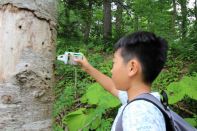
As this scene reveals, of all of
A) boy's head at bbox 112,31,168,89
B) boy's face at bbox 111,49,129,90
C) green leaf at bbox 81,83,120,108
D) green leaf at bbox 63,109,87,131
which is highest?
boy's head at bbox 112,31,168,89

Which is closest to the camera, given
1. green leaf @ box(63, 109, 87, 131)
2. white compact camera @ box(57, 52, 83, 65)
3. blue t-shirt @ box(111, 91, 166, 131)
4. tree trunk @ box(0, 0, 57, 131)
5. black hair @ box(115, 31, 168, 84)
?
blue t-shirt @ box(111, 91, 166, 131)

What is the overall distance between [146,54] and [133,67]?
0.30 ft

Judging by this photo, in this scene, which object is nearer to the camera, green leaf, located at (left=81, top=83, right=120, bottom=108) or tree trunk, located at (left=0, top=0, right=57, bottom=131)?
tree trunk, located at (left=0, top=0, right=57, bottom=131)

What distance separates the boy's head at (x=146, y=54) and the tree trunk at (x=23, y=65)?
1.58ft

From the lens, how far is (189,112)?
5.65 metres

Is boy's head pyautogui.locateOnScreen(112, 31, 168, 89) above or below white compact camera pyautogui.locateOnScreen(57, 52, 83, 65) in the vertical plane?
above

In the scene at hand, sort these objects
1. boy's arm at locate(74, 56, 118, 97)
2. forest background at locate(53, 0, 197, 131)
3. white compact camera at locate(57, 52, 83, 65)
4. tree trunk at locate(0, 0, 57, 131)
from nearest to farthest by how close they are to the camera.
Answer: tree trunk at locate(0, 0, 57, 131) → white compact camera at locate(57, 52, 83, 65) → boy's arm at locate(74, 56, 118, 97) → forest background at locate(53, 0, 197, 131)

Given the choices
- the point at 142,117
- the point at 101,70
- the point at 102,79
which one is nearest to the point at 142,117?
the point at 142,117

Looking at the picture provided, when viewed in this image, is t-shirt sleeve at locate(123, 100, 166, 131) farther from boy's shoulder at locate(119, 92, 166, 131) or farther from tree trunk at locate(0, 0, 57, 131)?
tree trunk at locate(0, 0, 57, 131)

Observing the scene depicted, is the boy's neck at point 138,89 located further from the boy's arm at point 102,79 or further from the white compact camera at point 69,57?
the boy's arm at point 102,79

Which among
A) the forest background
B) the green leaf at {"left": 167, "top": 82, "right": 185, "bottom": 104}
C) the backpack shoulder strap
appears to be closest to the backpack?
the backpack shoulder strap

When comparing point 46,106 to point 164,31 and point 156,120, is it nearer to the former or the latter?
point 156,120

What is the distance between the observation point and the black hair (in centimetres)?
174

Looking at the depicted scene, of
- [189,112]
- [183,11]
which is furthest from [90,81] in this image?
[183,11]
